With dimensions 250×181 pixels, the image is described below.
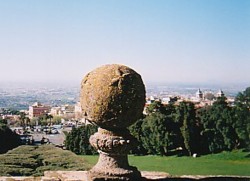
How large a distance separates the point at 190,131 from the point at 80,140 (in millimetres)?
11837

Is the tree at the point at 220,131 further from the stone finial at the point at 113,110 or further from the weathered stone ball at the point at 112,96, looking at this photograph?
the weathered stone ball at the point at 112,96

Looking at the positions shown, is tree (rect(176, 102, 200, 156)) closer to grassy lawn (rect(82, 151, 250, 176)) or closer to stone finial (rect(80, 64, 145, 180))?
grassy lawn (rect(82, 151, 250, 176))

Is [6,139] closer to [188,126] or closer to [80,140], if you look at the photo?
[80,140]

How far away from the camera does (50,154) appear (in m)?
29.0

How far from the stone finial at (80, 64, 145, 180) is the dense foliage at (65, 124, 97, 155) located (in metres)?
33.7

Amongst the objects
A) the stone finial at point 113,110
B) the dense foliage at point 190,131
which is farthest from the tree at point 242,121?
the stone finial at point 113,110

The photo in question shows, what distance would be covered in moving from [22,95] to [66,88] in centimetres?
2443

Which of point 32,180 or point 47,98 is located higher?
point 32,180

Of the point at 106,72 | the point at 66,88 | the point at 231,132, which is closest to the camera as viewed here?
the point at 106,72

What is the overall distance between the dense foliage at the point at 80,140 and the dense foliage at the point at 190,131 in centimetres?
502

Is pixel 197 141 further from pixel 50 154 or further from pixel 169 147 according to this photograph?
pixel 50 154

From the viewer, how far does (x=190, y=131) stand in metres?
37.0

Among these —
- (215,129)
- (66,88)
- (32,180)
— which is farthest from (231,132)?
(66,88)

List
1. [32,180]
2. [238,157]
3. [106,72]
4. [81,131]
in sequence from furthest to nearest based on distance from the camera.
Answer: [81,131], [238,157], [32,180], [106,72]
